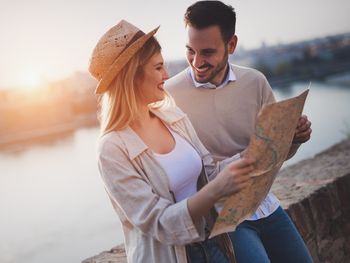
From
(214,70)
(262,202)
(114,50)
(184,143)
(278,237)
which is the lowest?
(278,237)

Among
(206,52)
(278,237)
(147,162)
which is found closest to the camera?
(147,162)

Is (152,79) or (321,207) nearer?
(152,79)

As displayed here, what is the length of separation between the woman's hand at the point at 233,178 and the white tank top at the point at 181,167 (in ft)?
0.72

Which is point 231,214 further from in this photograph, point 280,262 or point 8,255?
point 8,255

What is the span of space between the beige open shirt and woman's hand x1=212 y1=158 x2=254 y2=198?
0.39 ft

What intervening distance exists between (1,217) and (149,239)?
34.0 ft

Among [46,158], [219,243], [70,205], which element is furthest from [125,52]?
[46,158]

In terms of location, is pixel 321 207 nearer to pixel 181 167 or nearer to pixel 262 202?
pixel 262 202

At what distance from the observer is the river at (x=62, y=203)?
7402mm

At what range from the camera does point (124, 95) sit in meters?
1.19

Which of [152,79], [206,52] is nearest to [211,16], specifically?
[206,52]

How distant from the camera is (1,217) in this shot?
1026 centimetres

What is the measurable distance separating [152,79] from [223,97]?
0.50 m

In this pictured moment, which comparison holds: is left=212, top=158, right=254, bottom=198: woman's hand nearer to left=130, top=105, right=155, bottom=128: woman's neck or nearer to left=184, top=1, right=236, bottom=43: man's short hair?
left=130, top=105, right=155, bottom=128: woman's neck
